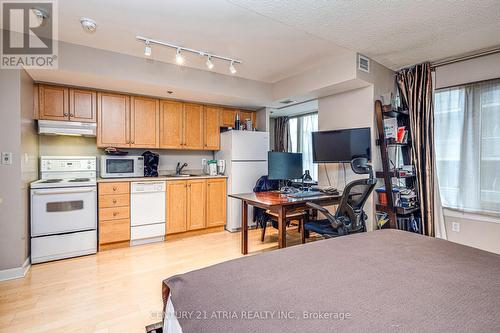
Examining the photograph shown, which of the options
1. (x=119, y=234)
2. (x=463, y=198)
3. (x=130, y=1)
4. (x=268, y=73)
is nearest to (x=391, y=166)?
(x=463, y=198)

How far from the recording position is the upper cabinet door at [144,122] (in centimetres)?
371

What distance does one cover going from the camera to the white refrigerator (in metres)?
4.23

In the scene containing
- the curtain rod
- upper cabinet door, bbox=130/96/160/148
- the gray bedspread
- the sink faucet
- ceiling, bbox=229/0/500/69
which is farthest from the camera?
the sink faucet

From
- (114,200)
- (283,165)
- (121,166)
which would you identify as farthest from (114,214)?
(283,165)

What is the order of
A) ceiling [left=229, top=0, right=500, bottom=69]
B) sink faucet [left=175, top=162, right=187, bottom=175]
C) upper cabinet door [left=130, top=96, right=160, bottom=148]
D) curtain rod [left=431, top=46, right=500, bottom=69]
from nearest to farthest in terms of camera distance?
ceiling [left=229, top=0, right=500, bottom=69] < curtain rod [left=431, top=46, right=500, bottom=69] < upper cabinet door [left=130, top=96, right=160, bottom=148] < sink faucet [left=175, top=162, right=187, bottom=175]

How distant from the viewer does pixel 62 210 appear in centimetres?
299

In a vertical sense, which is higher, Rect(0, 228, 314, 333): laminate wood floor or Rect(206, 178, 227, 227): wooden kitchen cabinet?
Rect(206, 178, 227, 227): wooden kitchen cabinet

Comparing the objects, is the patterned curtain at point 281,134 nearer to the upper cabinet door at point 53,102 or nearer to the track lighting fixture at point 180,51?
the track lighting fixture at point 180,51

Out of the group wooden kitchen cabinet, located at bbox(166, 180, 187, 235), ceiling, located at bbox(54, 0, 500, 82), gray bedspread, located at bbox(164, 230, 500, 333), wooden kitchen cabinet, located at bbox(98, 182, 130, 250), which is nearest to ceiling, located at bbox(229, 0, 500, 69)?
ceiling, located at bbox(54, 0, 500, 82)

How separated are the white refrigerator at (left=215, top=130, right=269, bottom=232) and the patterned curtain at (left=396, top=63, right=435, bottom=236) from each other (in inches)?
90.1

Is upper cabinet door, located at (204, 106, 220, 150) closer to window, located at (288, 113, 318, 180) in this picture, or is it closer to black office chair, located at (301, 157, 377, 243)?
window, located at (288, 113, 318, 180)

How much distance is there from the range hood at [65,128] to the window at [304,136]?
13.3 feet

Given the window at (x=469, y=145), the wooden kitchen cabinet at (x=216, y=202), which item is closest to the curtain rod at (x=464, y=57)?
the window at (x=469, y=145)

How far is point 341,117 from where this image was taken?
3.62m
